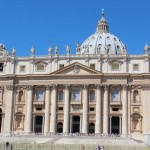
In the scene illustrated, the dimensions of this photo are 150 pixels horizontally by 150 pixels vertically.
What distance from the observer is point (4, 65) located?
74438 mm

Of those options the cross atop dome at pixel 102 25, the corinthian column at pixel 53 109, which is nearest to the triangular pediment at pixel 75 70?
the corinthian column at pixel 53 109

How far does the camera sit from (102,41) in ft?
353

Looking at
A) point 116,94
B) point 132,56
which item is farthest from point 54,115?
point 132,56

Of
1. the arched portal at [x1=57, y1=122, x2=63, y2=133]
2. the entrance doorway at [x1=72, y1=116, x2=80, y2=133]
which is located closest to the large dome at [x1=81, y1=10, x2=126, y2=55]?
the entrance doorway at [x1=72, y1=116, x2=80, y2=133]

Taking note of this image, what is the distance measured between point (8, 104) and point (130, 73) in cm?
2307

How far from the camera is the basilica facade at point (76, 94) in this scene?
67.9 m

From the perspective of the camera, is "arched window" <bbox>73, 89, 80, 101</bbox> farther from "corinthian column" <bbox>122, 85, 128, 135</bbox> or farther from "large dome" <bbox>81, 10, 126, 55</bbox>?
"large dome" <bbox>81, 10, 126, 55</bbox>

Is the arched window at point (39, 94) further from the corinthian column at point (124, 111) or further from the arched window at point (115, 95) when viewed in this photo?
the corinthian column at point (124, 111)

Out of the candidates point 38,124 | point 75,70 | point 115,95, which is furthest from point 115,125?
point 38,124

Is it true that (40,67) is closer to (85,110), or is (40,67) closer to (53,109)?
(53,109)

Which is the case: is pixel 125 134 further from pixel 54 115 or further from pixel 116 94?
pixel 54 115

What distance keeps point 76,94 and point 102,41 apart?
1580 inches

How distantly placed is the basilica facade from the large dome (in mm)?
33490

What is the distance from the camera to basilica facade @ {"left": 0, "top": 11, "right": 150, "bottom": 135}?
2675 inches
